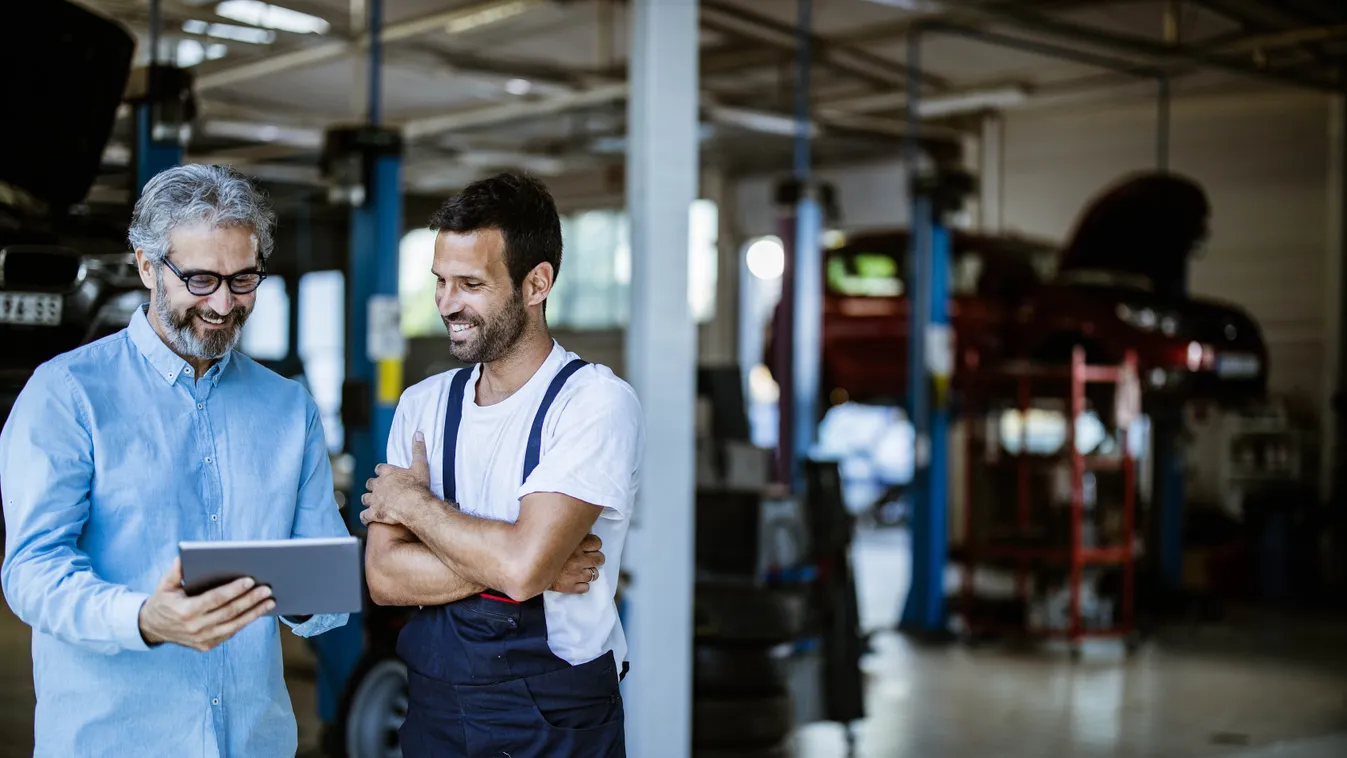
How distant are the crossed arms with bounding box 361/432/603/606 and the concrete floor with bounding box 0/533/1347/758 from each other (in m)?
2.04

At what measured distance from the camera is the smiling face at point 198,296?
181 cm

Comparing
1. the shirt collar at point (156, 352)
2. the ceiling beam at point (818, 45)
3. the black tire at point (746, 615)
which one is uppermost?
the ceiling beam at point (818, 45)

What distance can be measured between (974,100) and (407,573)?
10.6 metres

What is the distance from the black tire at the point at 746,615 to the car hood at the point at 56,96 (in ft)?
8.21

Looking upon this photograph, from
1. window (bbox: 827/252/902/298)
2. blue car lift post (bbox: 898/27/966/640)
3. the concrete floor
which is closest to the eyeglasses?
the concrete floor

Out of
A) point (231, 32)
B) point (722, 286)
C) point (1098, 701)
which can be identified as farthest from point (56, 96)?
point (722, 286)

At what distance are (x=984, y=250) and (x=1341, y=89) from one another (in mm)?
3534

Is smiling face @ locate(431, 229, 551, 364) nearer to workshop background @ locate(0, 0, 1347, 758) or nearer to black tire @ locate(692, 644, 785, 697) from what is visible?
workshop background @ locate(0, 0, 1347, 758)

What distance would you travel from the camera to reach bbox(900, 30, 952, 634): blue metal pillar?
7.79 meters

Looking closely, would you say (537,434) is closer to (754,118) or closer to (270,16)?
(270,16)

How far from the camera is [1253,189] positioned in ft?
39.3

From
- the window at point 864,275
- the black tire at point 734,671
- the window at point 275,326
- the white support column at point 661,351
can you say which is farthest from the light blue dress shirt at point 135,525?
the window at point 275,326

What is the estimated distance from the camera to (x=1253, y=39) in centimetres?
935

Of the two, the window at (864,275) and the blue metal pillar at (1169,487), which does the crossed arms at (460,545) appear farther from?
the window at (864,275)
